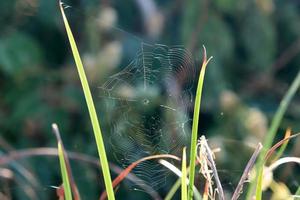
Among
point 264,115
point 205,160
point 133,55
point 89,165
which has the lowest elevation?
point 89,165

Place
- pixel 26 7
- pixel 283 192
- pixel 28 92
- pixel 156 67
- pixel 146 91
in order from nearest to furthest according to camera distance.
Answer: pixel 283 192 < pixel 156 67 < pixel 146 91 < pixel 28 92 < pixel 26 7

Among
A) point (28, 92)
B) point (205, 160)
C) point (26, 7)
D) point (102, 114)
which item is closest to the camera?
point (205, 160)

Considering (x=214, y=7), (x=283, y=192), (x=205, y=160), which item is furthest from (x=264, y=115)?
(x=205, y=160)

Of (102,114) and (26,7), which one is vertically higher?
(26,7)

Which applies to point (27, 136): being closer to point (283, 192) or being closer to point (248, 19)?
point (248, 19)

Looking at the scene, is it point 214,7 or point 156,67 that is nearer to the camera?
point 156,67

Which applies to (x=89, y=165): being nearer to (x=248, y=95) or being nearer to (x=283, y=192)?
(x=248, y=95)

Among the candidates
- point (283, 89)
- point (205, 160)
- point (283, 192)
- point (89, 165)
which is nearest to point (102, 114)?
point (89, 165)
